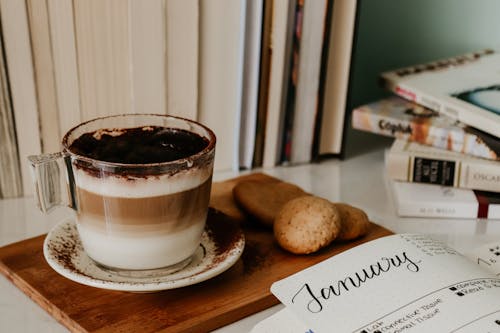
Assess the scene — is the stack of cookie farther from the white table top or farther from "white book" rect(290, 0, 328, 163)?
"white book" rect(290, 0, 328, 163)

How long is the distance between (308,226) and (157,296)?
0.49 feet

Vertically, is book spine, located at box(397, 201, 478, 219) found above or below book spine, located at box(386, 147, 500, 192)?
below

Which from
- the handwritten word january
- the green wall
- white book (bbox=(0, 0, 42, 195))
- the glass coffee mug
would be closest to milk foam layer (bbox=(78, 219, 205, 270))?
the glass coffee mug

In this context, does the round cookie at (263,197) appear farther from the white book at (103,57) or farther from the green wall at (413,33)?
the green wall at (413,33)

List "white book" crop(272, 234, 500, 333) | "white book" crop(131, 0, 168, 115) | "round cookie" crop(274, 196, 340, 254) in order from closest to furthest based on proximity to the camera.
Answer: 1. "white book" crop(272, 234, 500, 333)
2. "round cookie" crop(274, 196, 340, 254)
3. "white book" crop(131, 0, 168, 115)

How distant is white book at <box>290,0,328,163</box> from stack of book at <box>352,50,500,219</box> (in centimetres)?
7

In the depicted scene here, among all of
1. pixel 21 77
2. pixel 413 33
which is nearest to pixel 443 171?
pixel 413 33

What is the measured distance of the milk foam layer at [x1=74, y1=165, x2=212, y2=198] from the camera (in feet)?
1.71

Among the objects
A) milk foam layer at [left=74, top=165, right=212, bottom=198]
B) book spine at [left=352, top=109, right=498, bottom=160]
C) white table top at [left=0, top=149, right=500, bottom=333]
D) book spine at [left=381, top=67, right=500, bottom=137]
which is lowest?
white table top at [left=0, top=149, right=500, bottom=333]

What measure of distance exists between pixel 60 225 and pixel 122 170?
14 centimetres

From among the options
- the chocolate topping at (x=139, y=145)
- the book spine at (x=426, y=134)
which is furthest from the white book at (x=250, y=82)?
the chocolate topping at (x=139, y=145)

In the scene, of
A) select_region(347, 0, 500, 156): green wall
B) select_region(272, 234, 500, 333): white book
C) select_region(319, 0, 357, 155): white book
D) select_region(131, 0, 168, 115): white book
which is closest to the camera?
select_region(272, 234, 500, 333): white book

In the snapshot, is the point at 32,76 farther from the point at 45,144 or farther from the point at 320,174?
the point at 320,174

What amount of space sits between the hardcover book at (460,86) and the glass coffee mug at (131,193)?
362 mm
